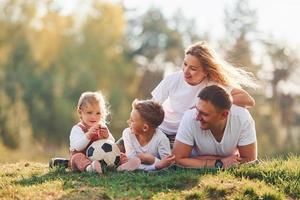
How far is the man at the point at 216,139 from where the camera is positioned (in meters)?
8.21

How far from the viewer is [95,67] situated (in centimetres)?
5081

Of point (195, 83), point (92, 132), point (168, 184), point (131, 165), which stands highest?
point (195, 83)

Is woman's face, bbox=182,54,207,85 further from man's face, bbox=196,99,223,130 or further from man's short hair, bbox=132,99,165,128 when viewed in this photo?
man's face, bbox=196,99,223,130

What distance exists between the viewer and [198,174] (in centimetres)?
775

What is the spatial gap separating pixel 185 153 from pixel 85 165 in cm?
120

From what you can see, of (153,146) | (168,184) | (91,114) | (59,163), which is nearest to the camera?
(168,184)

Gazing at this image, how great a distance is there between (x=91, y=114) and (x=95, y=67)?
42.3 m

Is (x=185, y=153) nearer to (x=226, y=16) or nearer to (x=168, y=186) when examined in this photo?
(x=168, y=186)

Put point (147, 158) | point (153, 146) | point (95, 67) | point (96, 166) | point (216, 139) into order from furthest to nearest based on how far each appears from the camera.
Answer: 1. point (95, 67)
2. point (153, 146)
3. point (147, 158)
4. point (216, 139)
5. point (96, 166)

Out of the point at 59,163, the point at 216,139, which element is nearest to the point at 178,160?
the point at 216,139

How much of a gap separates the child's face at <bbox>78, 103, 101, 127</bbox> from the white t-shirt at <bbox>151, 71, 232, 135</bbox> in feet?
2.82

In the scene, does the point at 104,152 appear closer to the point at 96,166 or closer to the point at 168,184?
the point at 96,166

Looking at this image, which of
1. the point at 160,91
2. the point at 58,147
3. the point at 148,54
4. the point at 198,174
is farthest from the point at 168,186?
the point at 148,54

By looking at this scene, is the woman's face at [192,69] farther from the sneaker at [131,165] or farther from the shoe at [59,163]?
the shoe at [59,163]
